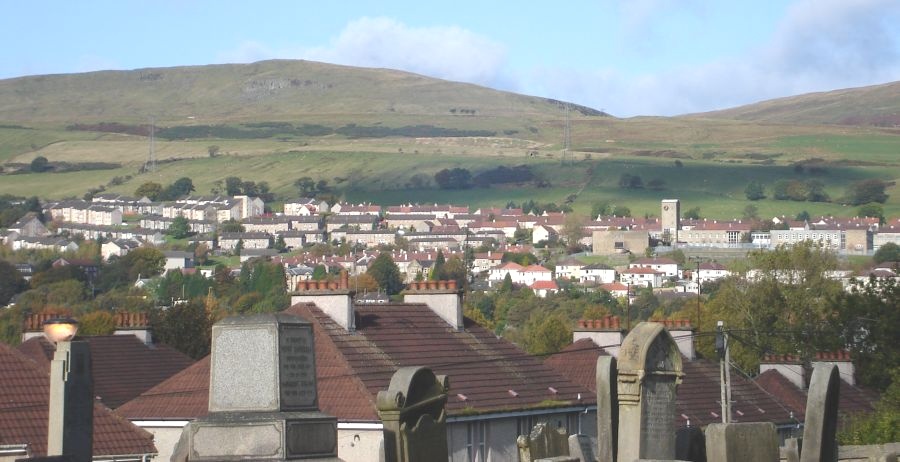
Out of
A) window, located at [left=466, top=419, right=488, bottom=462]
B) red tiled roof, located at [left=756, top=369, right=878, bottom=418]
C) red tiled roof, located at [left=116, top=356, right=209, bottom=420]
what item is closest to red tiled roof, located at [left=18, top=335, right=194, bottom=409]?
red tiled roof, located at [left=116, top=356, right=209, bottom=420]

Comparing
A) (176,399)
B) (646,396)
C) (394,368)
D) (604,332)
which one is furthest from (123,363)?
(646,396)

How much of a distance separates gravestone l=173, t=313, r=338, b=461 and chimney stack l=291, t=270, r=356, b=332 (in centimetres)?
1630

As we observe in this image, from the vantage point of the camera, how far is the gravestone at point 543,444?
15.0m

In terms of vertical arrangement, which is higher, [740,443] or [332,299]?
[740,443]

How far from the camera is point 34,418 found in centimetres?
2328

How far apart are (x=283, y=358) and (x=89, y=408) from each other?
2988mm

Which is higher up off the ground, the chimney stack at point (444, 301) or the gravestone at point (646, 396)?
the gravestone at point (646, 396)

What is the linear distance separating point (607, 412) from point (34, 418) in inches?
410

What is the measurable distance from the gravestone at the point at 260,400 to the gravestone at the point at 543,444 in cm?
234

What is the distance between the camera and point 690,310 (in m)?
101

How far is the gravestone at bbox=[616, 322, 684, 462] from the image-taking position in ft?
48.9

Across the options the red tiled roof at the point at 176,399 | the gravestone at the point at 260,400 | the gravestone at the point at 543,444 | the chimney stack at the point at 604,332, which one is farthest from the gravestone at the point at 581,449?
the chimney stack at the point at 604,332

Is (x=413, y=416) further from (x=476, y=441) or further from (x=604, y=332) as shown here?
(x=604, y=332)

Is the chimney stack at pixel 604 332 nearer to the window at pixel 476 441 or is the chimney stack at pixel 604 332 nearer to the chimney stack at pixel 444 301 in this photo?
the chimney stack at pixel 444 301
